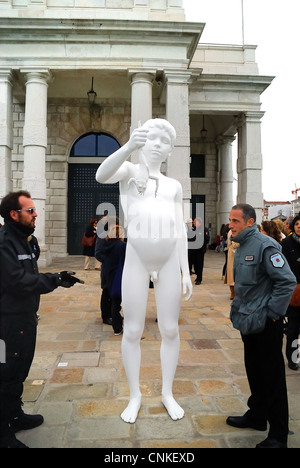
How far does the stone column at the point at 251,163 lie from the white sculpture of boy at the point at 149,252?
10471mm

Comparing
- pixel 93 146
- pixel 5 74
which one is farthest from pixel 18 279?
pixel 93 146

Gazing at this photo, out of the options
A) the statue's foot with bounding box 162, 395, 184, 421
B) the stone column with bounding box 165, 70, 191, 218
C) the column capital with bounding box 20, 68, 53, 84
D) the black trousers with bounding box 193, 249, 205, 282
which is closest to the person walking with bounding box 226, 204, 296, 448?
the statue's foot with bounding box 162, 395, 184, 421

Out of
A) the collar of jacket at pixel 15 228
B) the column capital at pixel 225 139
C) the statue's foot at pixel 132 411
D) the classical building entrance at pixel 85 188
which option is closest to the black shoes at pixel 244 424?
the statue's foot at pixel 132 411

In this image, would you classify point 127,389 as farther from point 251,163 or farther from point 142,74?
point 251,163

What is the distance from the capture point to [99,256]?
511 cm

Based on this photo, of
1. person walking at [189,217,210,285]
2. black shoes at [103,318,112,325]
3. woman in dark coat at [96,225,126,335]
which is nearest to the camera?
woman in dark coat at [96,225,126,335]

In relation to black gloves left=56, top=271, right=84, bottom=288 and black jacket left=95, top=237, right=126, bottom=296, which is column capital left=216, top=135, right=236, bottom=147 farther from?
black gloves left=56, top=271, right=84, bottom=288

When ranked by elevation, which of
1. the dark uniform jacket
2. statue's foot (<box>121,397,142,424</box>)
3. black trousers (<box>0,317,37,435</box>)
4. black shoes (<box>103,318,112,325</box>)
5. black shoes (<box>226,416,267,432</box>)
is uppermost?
the dark uniform jacket

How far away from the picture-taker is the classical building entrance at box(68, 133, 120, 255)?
550 inches

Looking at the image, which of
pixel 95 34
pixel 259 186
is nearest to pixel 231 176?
pixel 259 186

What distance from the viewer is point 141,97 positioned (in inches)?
414

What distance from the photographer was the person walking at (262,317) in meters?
2.34

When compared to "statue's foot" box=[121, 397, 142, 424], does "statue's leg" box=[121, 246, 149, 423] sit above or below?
above

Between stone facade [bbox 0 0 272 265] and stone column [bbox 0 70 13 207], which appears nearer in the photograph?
stone facade [bbox 0 0 272 265]
